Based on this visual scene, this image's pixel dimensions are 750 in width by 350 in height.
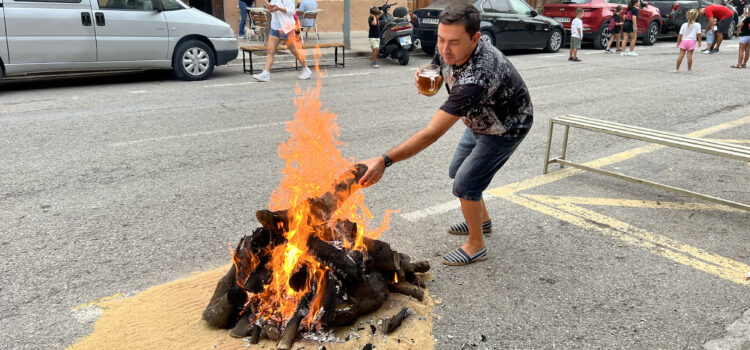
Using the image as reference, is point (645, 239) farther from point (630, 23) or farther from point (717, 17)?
point (717, 17)

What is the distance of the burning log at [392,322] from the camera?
298 cm

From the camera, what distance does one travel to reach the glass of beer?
3.58 metres

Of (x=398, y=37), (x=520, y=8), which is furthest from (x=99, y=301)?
(x=520, y=8)

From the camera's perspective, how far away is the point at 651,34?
19719mm

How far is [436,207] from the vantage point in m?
4.83

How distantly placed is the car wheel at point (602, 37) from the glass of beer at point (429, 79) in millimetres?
16328

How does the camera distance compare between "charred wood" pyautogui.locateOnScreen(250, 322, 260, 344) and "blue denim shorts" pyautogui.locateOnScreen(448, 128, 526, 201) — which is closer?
"charred wood" pyautogui.locateOnScreen(250, 322, 260, 344)

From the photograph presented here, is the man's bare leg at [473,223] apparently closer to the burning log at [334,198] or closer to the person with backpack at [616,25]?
the burning log at [334,198]

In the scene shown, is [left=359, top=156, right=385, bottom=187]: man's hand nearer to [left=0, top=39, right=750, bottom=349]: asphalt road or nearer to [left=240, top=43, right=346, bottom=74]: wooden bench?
[left=0, top=39, right=750, bottom=349]: asphalt road

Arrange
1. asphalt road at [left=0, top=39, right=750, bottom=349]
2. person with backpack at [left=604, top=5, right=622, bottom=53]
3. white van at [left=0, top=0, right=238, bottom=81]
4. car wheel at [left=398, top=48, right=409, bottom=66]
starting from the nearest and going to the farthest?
asphalt road at [left=0, top=39, right=750, bottom=349]
white van at [left=0, top=0, right=238, bottom=81]
car wheel at [left=398, top=48, right=409, bottom=66]
person with backpack at [left=604, top=5, right=622, bottom=53]

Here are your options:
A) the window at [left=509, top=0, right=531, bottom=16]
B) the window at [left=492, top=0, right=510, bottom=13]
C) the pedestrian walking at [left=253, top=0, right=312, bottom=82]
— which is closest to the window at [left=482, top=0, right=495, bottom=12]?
the window at [left=492, top=0, right=510, bottom=13]

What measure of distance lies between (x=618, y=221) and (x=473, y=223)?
1.61 meters

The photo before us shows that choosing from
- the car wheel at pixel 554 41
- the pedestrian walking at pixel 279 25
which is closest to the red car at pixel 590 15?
the car wheel at pixel 554 41

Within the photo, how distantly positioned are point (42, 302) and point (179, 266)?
80 cm
